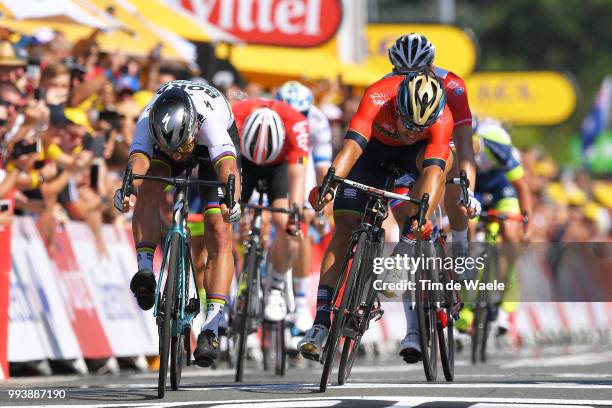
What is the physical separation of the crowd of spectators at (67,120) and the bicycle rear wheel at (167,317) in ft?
10.6

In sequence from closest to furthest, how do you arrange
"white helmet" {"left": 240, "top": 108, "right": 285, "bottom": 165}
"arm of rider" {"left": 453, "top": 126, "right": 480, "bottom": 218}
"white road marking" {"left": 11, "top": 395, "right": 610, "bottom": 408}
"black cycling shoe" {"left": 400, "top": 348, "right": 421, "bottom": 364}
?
"white road marking" {"left": 11, "top": 395, "right": 610, "bottom": 408} < "black cycling shoe" {"left": 400, "top": 348, "right": 421, "bottom": 364} < "arm of rider" {"left": 453, "top": 126, "right": 480, "bottom": 218} < "white helmet" {"left": 240, "top": 108, "right": 285, "bottom": 165}

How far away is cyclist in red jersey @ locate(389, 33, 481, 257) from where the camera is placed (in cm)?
1248

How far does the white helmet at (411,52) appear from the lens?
41.0 feet

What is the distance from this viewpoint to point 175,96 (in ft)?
35.3

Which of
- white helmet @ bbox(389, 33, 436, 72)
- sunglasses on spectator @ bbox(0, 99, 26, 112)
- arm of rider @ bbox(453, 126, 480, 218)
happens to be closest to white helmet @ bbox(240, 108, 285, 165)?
arm of rider @ bbox(453, 126, 480, 218)

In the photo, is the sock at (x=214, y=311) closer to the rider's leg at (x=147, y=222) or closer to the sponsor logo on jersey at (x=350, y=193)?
the rider's leg at (x=147, y=222)

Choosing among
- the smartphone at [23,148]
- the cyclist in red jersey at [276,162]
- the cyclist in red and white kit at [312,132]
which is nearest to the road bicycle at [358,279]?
the cyclist in red jersey at [276,162]

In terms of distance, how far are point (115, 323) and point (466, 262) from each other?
367cm

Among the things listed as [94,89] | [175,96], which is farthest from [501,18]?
[175,96]

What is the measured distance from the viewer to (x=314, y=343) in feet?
36.3

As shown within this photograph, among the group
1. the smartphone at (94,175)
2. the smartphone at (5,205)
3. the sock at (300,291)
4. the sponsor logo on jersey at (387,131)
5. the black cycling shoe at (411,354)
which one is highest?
the smartphone at (94,175)

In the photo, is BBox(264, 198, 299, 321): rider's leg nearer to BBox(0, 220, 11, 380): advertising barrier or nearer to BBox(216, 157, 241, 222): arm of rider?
BBox(0, 220, 11, 380): advertising barrier

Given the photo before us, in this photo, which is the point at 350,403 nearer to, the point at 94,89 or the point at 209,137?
the point at 209,137

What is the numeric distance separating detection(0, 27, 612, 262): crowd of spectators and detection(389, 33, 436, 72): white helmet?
3.28 m
